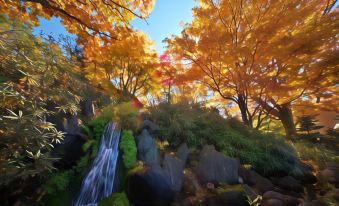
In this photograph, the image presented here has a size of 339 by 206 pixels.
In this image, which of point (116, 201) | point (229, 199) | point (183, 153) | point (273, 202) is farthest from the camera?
point (183, 153)

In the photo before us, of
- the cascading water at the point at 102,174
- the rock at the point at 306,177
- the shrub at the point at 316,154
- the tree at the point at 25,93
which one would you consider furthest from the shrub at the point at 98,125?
the shrub at the point at 316,154

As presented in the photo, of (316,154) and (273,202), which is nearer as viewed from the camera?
(273,202)

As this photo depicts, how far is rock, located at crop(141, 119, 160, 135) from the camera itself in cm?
613

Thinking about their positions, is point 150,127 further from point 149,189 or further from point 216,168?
point 216,168

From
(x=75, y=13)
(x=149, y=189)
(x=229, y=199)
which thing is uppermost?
(x=75, y=13)

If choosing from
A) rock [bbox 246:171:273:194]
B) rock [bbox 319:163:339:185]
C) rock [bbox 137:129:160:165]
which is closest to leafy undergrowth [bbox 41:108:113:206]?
rock [bbox 137:129:160:165]

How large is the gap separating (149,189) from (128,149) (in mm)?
1313

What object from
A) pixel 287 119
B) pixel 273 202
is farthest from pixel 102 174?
pixel 287 119

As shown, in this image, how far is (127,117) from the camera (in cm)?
614

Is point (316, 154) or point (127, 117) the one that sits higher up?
point (127, 117)

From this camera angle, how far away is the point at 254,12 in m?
6.64

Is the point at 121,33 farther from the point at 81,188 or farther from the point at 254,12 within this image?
the point at 254,12

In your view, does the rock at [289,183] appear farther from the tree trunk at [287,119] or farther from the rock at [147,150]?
the tree trunk at [287,119]

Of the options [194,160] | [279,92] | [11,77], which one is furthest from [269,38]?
[11,77]
